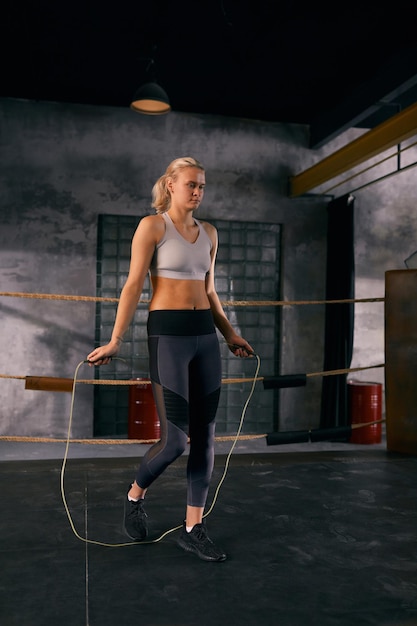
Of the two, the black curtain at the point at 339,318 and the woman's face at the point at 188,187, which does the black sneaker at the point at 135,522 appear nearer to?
the woman's face at the point at 188,187

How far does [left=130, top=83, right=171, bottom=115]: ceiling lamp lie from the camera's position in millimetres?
4465

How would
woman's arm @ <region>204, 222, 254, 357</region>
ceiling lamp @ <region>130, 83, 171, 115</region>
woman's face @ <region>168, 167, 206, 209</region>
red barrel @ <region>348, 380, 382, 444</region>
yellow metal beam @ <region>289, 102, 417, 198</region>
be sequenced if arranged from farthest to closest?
red barrel @ <region>348, 380, 382, 444</region> < ceiling lamp @ <region>130, 83, 171, 115</region> < yellow metal beam @ <region>289, 102, 417, 198</region> < woman's arm @ <region>204, 222, 254, 357</region> < woman's face @ <region>168, 167, 206, 209</region>

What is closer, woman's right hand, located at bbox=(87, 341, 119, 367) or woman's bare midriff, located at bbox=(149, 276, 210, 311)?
woman's right hand, located at bbox=(87, 341, 119, 367)

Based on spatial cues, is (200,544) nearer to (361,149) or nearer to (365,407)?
(361,149)

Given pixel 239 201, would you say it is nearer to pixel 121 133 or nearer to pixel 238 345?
pixel 121 133

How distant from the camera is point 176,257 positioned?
2.04 meters

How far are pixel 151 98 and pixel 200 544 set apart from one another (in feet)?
11.5

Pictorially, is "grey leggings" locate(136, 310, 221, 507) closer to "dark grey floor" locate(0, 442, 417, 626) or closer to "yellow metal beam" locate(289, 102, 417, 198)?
"dark grey floor" locate(0, 442, 417, 626)

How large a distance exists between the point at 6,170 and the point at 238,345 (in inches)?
169

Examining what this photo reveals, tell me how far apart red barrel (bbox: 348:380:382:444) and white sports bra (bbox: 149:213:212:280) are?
4.18 m

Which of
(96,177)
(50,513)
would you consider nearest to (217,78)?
(96,177)

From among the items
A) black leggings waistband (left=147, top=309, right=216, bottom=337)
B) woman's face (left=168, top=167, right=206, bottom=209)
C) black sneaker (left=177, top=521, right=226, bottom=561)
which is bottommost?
black sneaker (left=177, top=521, right=226, bottom=561)

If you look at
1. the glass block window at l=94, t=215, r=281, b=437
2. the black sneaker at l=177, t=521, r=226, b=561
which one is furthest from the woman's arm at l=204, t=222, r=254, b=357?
the glass block window at l=94, t=215, r=281, b=437

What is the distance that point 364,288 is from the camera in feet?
21.0
